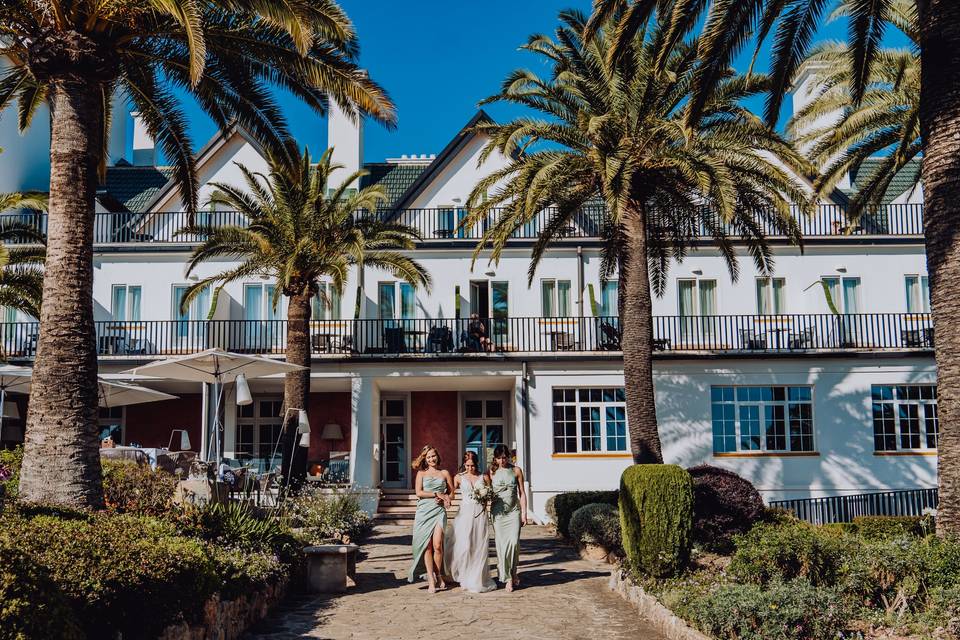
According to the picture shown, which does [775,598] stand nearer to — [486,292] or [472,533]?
[472,533]

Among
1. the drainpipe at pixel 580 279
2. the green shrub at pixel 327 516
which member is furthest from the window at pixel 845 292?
the green shrub at pixel 327 516

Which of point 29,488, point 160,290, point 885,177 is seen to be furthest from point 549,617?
point 160,290

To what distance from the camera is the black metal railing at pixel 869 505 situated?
72.5 feet

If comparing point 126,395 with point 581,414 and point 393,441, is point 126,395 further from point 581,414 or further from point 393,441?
point 581,414

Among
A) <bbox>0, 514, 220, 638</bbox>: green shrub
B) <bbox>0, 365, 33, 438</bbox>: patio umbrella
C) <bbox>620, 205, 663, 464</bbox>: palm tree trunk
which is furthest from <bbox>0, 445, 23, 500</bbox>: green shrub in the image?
<bbox>620, 205, 663, 464</bbox>: palm tree trunk

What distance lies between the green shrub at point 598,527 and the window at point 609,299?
427 inches

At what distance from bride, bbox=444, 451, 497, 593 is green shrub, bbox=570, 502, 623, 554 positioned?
3.65 m

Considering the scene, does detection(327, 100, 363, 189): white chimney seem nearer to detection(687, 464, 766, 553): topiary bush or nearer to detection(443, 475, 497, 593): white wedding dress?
detection(687, 464, 766, 553): topiary bush

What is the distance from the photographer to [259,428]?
96.4ft

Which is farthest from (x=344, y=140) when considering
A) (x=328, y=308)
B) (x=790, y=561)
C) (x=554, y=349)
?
(x=790, y=561)

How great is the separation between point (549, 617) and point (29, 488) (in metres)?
5.90

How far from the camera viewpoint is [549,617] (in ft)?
35.2

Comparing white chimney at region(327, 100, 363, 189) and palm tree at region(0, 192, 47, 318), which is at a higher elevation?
white chimney at region(327, 100, 363, 189)

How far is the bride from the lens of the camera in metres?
12.4
